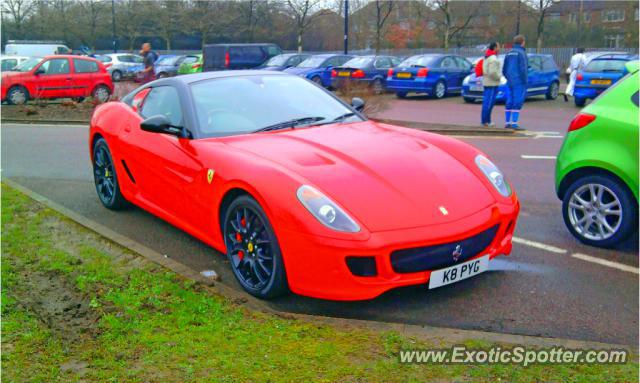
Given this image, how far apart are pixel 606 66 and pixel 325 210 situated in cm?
1597

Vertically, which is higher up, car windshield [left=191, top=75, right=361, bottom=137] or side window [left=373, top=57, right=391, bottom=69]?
side window [left=373, top=57, right=391, bottom=69]

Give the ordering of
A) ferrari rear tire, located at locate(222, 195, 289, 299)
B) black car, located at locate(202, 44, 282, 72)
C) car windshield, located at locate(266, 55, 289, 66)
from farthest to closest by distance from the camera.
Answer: black car, located at locate(202, 44, 282, 72), car windshield, located at locate(266, 55, 289, 66), ferrari rear tire, located at locate(222, 195, 289, 299)

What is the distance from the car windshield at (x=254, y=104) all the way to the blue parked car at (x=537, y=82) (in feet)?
50.6

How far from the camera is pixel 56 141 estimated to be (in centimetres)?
1263

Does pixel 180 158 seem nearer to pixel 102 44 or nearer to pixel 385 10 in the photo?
pixel 385 10

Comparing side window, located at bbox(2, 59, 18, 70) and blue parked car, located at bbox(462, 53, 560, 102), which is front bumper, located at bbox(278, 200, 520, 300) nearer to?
blue parked car, located at bbox(462, 53, 560, 102)

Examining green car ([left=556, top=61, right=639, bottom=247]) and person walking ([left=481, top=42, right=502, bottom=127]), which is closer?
green car ([left=556, top=61, right=639, bottom=247])

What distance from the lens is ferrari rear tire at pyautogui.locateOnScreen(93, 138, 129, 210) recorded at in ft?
21.9

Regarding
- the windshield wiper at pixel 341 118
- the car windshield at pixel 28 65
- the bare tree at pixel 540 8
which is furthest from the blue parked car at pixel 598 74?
the bare tree at pixel 540 8

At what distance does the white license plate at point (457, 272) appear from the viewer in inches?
160

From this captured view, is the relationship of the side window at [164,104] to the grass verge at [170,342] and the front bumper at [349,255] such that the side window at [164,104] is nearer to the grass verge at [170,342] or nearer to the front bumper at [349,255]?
the grass verge at [170,342]

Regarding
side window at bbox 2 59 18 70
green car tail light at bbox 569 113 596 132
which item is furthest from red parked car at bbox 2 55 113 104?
green car tail light at bbox 569 113 596 132

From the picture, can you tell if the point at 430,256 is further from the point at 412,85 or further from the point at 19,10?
the point at 19,10

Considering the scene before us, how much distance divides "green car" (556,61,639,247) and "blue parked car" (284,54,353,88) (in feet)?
62.3
